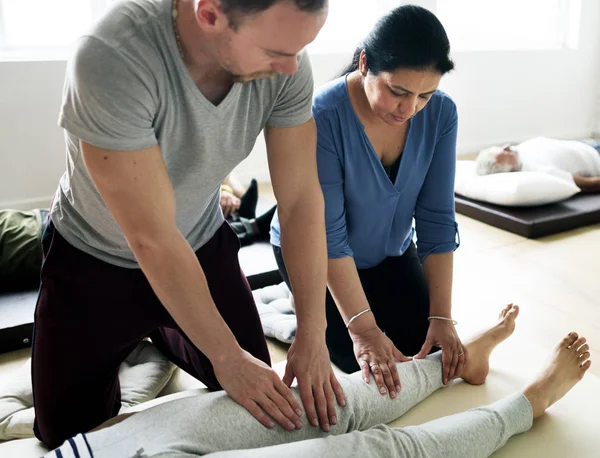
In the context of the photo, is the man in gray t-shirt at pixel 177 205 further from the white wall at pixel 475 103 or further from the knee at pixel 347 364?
the white wall at pixel 475 103

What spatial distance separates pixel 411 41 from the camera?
1392mm

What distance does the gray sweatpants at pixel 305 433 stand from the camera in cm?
114

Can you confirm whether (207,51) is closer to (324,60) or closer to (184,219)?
(184,219)

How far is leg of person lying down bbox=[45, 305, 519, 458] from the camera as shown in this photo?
3.75ft

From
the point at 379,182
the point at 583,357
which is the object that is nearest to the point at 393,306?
the point at 379,182

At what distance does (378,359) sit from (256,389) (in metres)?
0.41

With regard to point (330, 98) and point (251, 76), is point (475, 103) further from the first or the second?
point (251, 76)

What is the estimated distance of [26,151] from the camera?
3416mm

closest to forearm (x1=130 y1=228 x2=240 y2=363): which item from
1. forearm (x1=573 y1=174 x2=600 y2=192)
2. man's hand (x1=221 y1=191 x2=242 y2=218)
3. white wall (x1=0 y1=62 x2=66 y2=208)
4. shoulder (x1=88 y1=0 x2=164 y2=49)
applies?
shoulder (x1=88 y1=0 x2=164 y2=49)

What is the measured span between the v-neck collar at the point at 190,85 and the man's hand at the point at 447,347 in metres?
0.85

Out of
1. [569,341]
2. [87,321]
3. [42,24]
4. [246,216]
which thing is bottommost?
[246,216]

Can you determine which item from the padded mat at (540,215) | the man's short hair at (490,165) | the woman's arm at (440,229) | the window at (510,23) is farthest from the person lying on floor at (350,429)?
the window at (510,23)

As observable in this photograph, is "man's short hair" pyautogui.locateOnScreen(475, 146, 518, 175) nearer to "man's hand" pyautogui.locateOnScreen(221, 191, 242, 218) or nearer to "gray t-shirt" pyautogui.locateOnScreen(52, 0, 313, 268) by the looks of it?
"man's hand" pyautogui.locateOnScreen(221, 191, 242, 218)

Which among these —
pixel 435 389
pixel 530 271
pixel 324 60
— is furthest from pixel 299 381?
pixel 324 60
